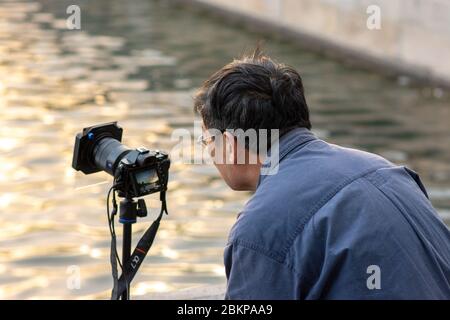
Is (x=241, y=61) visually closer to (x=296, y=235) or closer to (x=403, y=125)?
(x=296, y=235)

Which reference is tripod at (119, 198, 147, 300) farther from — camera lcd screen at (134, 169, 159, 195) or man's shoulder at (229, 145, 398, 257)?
man's shoulder at (229, 145, 398, 257)

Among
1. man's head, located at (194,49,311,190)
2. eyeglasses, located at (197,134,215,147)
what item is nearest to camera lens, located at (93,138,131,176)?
eyeglasses, located at (197,134,215,147)

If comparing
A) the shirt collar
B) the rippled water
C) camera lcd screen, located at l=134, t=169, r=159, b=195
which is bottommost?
the rippled water

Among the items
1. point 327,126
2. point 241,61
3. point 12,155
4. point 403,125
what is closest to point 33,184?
point 12,155

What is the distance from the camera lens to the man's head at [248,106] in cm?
266

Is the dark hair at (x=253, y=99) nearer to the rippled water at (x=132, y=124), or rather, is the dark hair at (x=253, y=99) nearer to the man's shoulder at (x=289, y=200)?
the man's shoulder at (x=289, y=200)

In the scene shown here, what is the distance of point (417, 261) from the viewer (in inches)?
97.6

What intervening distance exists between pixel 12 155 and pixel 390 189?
6.37m

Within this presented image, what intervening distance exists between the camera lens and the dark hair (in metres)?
0.56

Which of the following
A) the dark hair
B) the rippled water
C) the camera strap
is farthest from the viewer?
the rippled water

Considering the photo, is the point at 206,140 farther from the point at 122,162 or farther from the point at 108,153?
the point at 108,153

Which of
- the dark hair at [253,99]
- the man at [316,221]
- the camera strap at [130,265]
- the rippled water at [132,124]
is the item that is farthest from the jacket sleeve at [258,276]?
the rippled water at [132,124]

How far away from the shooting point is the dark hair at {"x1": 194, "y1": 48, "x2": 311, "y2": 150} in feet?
8.70

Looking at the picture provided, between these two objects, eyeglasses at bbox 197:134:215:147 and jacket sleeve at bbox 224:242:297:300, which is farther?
eyeglasses at bbox 197:134:215:147
